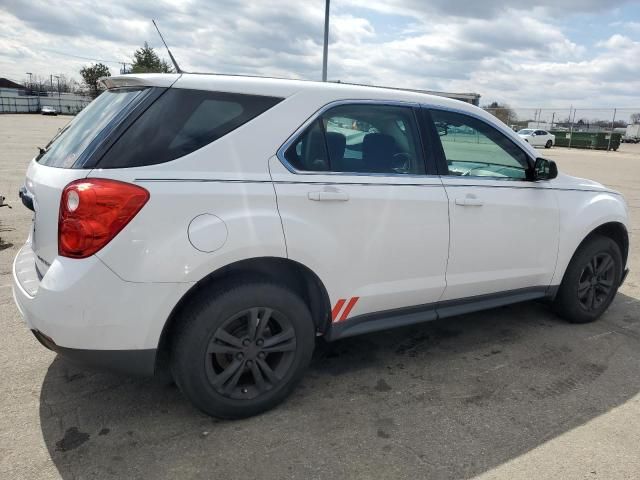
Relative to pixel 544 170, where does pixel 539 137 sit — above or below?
above

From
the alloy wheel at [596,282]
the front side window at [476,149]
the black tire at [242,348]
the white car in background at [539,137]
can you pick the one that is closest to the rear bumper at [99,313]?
the black tire at [242,348]

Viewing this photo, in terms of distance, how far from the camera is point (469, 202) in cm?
333

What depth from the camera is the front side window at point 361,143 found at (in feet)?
9.33

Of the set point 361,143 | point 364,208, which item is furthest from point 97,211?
point 361,143

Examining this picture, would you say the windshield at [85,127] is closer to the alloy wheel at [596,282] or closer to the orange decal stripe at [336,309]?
the orange decal stripe at [336,309]

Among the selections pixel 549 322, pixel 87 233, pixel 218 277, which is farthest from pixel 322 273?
pixel 549 322

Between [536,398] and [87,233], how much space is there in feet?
8.83

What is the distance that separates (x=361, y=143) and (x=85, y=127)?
1541mm

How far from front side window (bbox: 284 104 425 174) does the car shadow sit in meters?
1.35

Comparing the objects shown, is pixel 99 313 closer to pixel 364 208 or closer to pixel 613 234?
pixel 364 208

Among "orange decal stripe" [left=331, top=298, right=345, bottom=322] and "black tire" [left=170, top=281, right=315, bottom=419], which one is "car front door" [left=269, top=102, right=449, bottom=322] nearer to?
"orange decal stripe" [left=331, top=298, right=345, bottom=322]

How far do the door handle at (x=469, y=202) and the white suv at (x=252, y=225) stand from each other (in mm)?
16

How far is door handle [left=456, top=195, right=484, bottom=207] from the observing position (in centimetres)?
329

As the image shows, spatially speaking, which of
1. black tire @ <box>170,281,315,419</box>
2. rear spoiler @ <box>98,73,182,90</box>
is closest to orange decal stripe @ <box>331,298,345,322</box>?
black tire @ <box>170,281,315,419</box>
